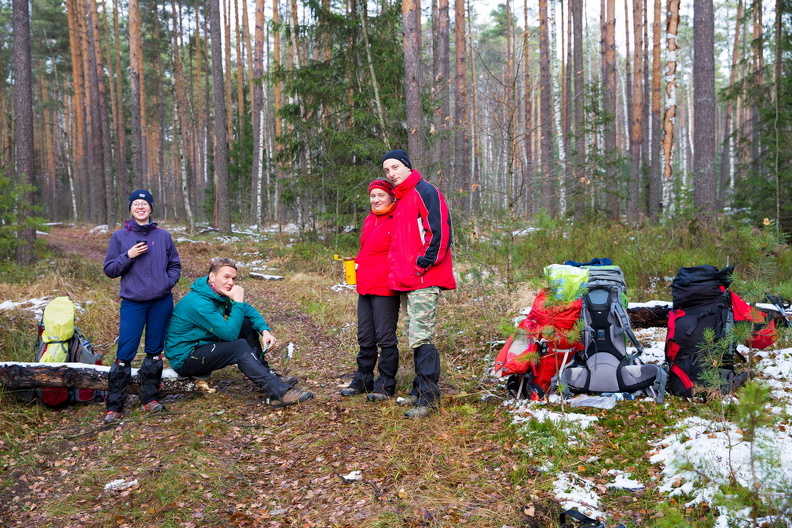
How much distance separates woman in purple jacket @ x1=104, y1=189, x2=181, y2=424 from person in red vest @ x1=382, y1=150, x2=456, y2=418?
195 cm

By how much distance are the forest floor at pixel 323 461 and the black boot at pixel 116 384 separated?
0.15 m

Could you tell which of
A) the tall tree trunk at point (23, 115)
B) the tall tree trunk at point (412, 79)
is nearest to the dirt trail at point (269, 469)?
the tall tree trunk at point (412, 79)

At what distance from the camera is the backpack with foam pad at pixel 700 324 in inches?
149

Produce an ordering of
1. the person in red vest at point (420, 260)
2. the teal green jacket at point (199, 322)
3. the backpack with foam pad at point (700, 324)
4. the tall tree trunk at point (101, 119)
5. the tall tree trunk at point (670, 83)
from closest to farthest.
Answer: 1. the backpack with foam pad at point (700, 324)
2. the person in red vest at point (420, 260)
3. the teal green jacket at point (199, 322)
4. the tall tree trunk at point (670, 83)
5. the tall tree trunk at point (101, 119)

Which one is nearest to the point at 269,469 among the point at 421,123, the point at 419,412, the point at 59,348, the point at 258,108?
the point at 419,412

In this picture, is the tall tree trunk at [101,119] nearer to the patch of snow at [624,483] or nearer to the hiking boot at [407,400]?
the hiking boot at [407,400]

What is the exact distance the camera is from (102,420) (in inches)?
175

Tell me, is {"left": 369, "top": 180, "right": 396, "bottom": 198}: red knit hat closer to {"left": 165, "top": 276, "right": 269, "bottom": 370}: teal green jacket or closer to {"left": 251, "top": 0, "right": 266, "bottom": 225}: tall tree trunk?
{"left": 165, "top": 276, "right": 269, "bottom": 370}: teal green jacket

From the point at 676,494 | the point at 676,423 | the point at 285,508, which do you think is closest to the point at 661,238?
the point at 676,423

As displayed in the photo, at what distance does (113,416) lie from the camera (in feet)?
14.5

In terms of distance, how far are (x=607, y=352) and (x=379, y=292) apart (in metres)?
1.87

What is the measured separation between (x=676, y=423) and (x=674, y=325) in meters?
0.84

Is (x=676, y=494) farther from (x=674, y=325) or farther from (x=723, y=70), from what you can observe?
(x=723, y=70)

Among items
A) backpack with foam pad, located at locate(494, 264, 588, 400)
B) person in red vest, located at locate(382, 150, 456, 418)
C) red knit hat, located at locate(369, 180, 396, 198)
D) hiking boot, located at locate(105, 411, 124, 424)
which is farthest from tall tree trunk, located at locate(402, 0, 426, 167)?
hiking boot, located at locate(105, 411, 124, 424)
